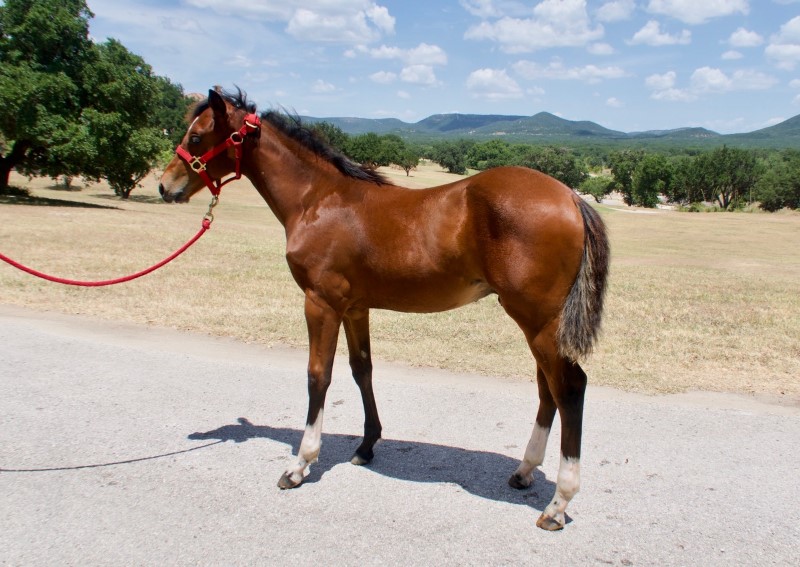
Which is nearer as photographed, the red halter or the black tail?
the black tail

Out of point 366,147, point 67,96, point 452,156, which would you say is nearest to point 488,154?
point 452,156

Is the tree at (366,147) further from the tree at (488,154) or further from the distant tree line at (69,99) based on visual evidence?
the tree at (488,154)

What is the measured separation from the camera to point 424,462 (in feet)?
14.9

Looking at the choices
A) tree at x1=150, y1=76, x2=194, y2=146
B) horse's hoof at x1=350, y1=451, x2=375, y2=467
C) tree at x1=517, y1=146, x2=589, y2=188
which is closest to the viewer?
horse's hoof at x1=350, y1=451, x2=375, y2=467

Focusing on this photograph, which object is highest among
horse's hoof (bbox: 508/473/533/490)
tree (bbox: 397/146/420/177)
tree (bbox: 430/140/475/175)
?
tree (bbox: 430/140/475/175)

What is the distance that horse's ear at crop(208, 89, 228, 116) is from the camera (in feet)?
13.8

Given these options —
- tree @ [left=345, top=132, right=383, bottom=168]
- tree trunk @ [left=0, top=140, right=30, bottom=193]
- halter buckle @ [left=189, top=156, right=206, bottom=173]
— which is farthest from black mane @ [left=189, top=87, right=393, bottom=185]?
tree @ [left=345, top=132, right=383, bottom=168]

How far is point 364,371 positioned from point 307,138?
1889 millimetres

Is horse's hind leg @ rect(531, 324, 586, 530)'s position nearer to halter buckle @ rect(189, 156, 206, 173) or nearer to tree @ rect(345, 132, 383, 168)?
halter buckle @ rect(189, 156, 206, 173)

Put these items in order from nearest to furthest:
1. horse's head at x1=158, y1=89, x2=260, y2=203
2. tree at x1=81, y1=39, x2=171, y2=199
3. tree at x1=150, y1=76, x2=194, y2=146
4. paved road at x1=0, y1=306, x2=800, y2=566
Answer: paved road at x1=0, y1=306, x2=800, y2=566, horse's head at x1=158, y1=89, x2=260, y2=203, tree at x1=81, y1=39, x2=171, y2=199, tree at x1=150, y1=76, x2=194, y2=146

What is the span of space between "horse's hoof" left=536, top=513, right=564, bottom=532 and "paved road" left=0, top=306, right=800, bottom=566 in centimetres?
7

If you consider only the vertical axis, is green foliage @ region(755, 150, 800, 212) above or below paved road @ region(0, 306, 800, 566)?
above

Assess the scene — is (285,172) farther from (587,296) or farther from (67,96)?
(67,96)

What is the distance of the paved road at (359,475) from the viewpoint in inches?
133
